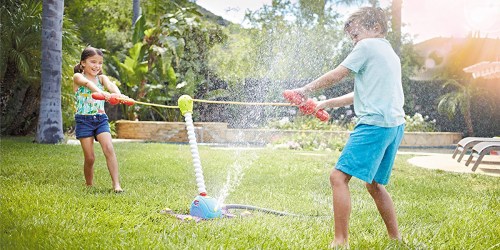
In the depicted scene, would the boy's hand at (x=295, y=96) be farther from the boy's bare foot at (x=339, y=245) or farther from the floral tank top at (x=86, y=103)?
the floral tank top at (x=86, y=103)

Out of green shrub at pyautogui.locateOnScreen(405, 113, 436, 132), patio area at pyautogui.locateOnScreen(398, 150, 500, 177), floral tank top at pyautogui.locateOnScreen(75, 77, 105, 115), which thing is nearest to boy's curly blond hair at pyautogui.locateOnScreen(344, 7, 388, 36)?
floral tank top at pyautogui.locateOnScreen(75, 77, 105, 115)

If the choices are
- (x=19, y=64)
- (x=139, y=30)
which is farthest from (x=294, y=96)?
(x=139, y=30)

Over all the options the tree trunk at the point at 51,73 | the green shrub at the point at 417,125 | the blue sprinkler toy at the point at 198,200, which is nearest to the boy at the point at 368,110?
the blue sprinkler toy at the point at 198,200

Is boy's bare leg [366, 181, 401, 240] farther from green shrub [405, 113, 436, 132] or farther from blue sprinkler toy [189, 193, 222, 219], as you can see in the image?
green shrub [405, 113, 436, 132]

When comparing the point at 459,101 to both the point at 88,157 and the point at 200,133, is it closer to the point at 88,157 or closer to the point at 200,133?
the point at 200,133

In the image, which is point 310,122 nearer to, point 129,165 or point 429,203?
point 129,165

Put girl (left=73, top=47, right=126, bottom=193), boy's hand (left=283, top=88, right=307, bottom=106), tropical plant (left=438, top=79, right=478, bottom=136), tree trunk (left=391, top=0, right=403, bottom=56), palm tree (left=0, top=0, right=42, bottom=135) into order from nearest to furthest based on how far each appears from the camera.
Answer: boy's hand (left=283, top=88, right=307, bottom=106)
girl (left=73, top=47, right=126, bottom=193)
palm tree (left=0, top=0, right=42, bottom=135)
tropical plant (left=438, top=79, right=478, bottom=136)
tree trunk (left=391, top=0, right=403, bottom=56)

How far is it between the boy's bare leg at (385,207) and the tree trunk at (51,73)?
5744mm

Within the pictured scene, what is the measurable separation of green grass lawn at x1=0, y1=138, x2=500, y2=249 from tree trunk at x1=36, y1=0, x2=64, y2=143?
2.03 metres

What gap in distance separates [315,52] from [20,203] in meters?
10.5

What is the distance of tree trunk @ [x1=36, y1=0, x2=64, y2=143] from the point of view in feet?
23.3

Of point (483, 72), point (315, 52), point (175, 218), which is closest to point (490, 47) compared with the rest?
point (315, 52)

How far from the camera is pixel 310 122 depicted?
10.9 meters

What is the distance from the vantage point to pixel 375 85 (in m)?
2.26
